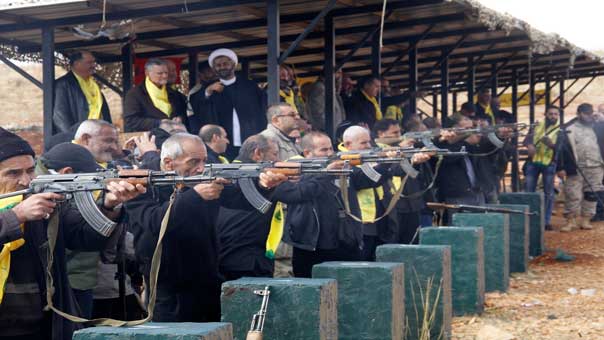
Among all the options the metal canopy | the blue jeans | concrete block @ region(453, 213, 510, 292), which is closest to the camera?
the metal canopy

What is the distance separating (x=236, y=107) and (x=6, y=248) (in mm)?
5241

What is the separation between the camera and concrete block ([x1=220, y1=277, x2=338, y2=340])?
4594mm

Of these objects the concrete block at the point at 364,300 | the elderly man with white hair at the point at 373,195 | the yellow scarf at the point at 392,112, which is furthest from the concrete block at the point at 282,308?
the yellow scarf at the point at 392,112

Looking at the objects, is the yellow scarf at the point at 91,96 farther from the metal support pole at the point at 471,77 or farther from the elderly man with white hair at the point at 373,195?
the metal support pole at the point at 471,77

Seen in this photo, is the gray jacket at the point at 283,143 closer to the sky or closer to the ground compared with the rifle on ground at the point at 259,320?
closer to the sky

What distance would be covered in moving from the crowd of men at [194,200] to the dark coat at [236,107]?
1 cm

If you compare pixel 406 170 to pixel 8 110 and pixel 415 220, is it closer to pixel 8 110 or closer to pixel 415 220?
pixel 415 220

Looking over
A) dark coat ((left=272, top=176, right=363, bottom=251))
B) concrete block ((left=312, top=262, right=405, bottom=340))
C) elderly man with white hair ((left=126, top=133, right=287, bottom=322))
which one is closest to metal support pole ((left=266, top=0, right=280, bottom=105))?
dark coat ((left=272, top=176, right=363, bottom=251))

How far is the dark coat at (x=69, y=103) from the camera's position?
28.5ft

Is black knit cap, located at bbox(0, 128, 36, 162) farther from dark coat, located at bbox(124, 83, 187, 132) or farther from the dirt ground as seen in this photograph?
the dirt ground

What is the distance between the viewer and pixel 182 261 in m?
5.25

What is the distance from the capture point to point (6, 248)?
4.15 meters

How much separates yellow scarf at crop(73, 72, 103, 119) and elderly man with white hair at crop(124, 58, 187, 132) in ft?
1.46

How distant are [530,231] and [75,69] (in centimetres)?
741
